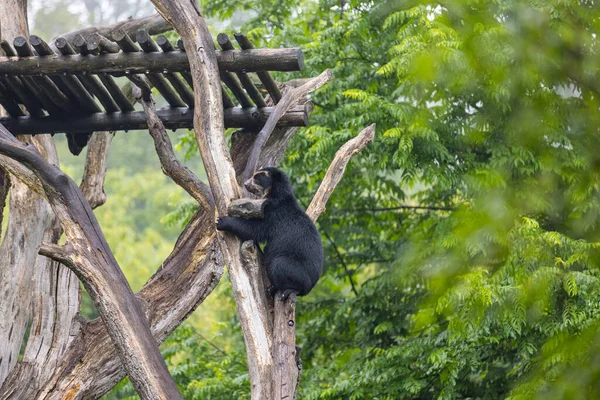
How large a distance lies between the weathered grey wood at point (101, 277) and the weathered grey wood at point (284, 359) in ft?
2.13

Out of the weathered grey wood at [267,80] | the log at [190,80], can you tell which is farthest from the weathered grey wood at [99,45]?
the weathered grey wood at [267,80]

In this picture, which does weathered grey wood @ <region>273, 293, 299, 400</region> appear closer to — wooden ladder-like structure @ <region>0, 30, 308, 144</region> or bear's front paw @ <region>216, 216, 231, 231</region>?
bear's front paw @ <region>216, 216, 231, 231</region>

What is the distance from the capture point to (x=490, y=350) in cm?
807

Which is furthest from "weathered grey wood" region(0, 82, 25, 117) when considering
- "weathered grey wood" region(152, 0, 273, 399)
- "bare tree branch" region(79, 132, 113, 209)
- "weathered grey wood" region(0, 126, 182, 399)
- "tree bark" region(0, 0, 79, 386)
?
"weathered grey wood" region(152, 0, 273, 399)

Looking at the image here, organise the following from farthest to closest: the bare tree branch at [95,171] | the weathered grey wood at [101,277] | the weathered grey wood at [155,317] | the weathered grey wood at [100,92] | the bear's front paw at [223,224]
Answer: the bare tree branch at [95,171]
the weathered grey wood at [100,92]
the weathered grey wood at [155,317]
the bear's front paw at [223,224]
the weathered grey wood at [101,277]

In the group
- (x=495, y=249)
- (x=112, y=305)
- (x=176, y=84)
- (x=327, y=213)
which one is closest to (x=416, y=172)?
(x=327, y=213)

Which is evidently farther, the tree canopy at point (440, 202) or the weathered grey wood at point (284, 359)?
the weathered grey wood at point (284, 359)

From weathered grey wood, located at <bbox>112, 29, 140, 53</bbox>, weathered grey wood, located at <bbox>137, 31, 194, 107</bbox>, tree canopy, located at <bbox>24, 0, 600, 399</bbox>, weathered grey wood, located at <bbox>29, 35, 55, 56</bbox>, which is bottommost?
tree canopy, located at <bbox>24, 0, 600, 399</bbox>

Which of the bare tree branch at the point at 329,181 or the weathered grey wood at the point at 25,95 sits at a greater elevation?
the weathered grey wood at the point at 25,95

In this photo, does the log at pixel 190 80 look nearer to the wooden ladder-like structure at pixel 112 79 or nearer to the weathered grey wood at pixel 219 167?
the wooden ladder-like structure at pixel 112 79

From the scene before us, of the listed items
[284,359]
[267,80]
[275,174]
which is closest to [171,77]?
[267,80]

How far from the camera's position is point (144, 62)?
5.46 m

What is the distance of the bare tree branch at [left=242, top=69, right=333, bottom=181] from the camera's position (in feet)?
18.2

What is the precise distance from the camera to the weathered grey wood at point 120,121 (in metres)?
6.20
